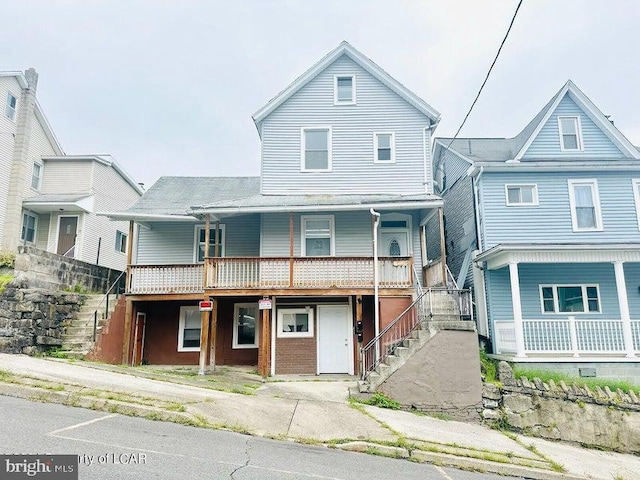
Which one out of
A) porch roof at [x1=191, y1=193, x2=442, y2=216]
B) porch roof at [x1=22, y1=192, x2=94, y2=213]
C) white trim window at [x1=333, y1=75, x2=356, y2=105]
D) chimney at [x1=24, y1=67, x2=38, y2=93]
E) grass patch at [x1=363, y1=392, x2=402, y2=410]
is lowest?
grass patch at [x1=363, y1=392, x2=402, y2=410]

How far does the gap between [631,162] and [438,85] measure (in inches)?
269

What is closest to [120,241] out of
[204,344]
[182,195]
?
[182,195]

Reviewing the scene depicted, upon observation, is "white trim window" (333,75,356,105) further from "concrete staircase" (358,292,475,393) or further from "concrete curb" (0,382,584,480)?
"concrete curb" (0,382,584,480)

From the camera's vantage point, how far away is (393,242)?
48.9 feet

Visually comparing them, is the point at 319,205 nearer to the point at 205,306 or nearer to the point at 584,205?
the point at 205,306

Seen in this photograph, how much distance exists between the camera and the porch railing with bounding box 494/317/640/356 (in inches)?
466

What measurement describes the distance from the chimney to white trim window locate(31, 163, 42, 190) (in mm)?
3586

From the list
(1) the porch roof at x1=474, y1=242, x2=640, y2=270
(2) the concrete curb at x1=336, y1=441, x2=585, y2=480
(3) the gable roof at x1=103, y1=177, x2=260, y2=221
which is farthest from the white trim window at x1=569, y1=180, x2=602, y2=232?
(3) the gable roof at x1=103, y1=177, x2=260, y2=221

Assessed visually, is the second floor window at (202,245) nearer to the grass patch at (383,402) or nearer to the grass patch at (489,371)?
the grass patch at (383,402)

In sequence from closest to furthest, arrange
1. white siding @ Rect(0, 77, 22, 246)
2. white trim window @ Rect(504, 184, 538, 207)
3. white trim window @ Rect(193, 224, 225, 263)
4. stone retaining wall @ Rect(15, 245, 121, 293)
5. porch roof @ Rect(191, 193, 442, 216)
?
stone retaining wall @ Rect(15, 245, 121, 293) → porch roof @ Rect(191, 193, 442, 216) → white trim window @ Rect(504, 184, 538, 207) → white trim window @ Rect(193, 224, 225, 263) → white siding @ Rect(0, 77, 22, 246)

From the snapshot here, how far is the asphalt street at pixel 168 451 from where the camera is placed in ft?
16.7

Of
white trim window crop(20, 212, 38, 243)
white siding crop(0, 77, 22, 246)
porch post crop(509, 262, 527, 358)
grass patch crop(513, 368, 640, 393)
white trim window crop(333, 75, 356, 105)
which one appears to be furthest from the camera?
white trim window crop(20, 212, 38, 243)

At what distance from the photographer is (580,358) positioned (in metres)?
11.6

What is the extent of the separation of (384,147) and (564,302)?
25.6ft
